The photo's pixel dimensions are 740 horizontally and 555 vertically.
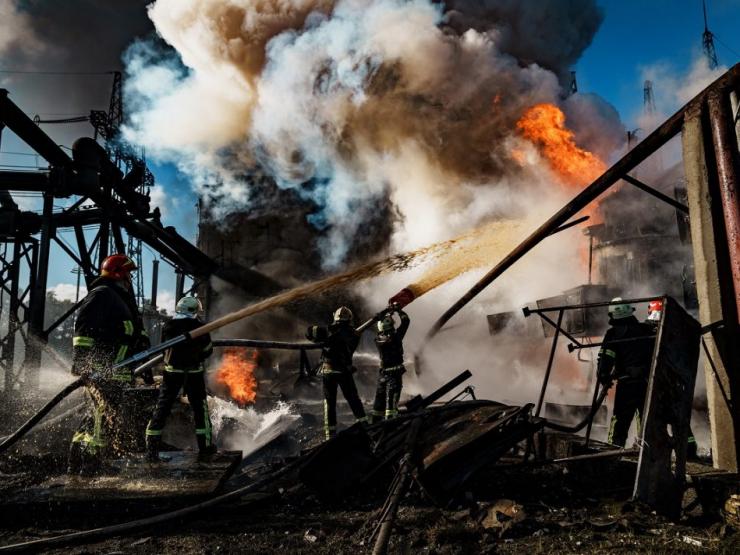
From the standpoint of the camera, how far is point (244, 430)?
28.1ft

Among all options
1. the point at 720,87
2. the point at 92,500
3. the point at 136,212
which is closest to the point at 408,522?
the point at 92,500

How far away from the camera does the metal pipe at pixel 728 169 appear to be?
3.58 metres

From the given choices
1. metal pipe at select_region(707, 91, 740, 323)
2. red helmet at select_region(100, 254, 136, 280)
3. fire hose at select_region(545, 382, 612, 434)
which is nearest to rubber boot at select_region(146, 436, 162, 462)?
red helmet at select_region(100, 254, 136, 280)

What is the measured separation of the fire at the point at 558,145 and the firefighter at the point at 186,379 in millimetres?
11911

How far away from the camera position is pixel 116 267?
190 inches

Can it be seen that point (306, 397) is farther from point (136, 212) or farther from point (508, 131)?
point (508, 131)

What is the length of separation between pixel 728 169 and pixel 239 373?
1697 cm

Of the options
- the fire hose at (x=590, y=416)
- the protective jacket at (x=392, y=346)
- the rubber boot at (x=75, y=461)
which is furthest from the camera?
the protective jacket at (x=392, y=346)

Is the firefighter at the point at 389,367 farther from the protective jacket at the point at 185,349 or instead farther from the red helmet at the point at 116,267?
the red helmet at the point at 116,267

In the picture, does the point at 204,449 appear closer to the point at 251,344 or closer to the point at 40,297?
the point at 251,344


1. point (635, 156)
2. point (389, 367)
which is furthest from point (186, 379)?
point (635, 156)

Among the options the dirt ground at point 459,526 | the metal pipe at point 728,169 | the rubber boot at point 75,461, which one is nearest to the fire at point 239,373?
the rubber boot at point 75,461

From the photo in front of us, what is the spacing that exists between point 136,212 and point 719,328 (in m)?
15.8

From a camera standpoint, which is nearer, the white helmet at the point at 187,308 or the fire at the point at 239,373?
the white helmet at the point at 187,308
